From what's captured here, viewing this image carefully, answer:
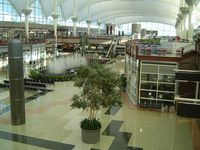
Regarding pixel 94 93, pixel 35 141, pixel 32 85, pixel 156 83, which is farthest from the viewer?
pixel 32 85

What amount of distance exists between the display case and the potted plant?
22.7 feet

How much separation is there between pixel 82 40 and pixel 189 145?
37625mm

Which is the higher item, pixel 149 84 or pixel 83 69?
pixel 83 69

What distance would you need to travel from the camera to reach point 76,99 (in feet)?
40.1

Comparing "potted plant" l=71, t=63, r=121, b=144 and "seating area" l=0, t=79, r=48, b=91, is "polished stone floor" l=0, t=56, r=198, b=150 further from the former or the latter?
"seating area" l=0, t=79, r=48, b=91

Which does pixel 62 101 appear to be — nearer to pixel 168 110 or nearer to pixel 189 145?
pixel 168 110

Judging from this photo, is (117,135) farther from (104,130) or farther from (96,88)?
(96,88)

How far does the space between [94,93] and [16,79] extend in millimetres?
5135

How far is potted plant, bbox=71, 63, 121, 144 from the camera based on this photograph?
1193 cm

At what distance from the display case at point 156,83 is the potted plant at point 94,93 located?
6.91 metres

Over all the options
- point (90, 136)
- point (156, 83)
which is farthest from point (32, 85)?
point (90, 136)

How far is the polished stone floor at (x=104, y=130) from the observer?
12594mm

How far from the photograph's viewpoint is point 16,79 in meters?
14.7

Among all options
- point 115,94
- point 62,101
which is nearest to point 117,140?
point 115,94
